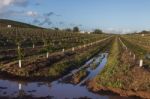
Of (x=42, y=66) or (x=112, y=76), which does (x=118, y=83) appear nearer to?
(x=112, y=76)

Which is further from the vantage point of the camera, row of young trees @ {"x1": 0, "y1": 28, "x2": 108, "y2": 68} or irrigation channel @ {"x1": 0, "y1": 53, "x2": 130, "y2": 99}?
row of young trees @ {"x1": 0, "y1": 28, "x2": 108, "y2": 68}

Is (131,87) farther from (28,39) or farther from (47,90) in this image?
(28,39)

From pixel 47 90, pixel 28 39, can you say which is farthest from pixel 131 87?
pixel 28 39

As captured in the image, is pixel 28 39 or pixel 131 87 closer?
pixel 131 87

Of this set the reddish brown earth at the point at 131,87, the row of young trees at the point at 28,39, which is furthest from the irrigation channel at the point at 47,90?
the row of young trees at the point at 28,39

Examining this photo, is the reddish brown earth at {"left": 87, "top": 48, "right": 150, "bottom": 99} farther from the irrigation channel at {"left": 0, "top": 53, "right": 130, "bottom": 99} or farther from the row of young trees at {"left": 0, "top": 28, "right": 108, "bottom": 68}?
the row of young trees at {"left": 0, "top": 28, "right": 108, "bottom": 68}

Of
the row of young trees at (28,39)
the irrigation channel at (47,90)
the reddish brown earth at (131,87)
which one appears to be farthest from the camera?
the row of young trees at (28,39)

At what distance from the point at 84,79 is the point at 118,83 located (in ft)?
16.8

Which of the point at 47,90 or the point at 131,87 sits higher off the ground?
the point at 131,87

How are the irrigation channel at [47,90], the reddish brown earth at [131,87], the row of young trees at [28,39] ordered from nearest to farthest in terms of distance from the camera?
the irrigation channel at [47,90]
the reddish brown earth at [131,87]
the row of young trees at [28,39]

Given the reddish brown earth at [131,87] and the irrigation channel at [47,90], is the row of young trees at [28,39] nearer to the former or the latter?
the irrigation channel at [47,90]

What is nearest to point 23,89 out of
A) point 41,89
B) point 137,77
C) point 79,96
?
point 41,89

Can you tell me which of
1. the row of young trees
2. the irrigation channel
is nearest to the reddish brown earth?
the irrigation channel

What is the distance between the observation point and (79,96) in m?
20.8
